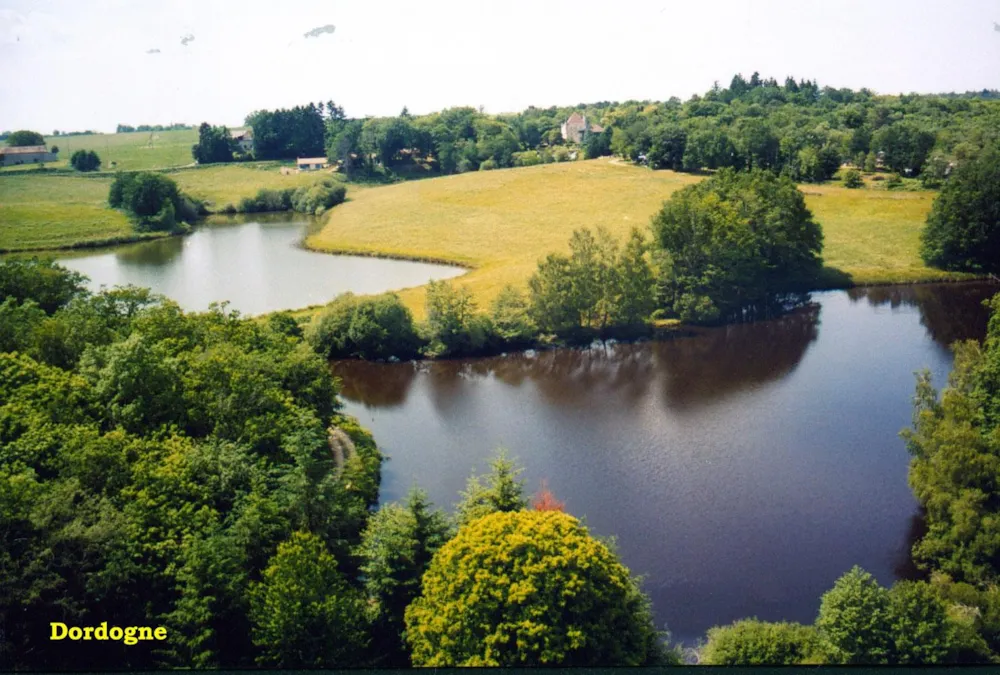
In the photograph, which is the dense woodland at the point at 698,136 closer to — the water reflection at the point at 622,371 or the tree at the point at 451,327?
the water reflection at the point at 622,371

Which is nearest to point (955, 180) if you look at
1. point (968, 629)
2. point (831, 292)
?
point (831, 292)

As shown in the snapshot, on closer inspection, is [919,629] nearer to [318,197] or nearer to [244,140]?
[318,197]

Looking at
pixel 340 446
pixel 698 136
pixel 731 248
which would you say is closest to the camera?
pixel 340 446

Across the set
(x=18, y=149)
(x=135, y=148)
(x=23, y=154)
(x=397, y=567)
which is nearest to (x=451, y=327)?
(x=397, y=567)

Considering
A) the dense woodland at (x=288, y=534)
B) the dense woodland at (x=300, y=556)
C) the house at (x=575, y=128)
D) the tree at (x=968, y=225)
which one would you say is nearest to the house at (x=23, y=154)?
the dense woodland at (x=288, y=534)

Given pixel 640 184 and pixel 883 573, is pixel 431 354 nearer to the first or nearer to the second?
pixel 883 573

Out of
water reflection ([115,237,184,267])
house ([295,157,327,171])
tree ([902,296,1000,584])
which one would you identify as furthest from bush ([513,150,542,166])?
tree ([902,296,1000,584])
